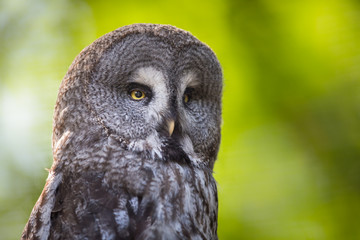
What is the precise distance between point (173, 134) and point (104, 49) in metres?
0.48

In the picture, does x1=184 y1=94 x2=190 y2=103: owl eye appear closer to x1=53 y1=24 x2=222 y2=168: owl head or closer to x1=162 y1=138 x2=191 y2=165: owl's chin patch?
x1=53 y1=24 x2=222 y2=168: owl head

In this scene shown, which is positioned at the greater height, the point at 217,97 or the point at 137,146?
the point at 217,97

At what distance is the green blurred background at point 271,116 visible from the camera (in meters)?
3.50

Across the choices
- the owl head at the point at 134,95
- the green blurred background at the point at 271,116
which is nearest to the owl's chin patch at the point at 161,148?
the owl head at the point at 134,95

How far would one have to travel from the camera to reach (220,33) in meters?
3.93

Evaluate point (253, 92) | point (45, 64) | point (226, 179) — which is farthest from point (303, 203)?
point (45, 64)

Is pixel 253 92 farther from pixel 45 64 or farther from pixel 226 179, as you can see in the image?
pixel 45 64

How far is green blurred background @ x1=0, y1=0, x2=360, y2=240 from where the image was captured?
350cm

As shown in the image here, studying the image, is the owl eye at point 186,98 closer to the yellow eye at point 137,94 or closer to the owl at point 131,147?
the owl at point 131,147

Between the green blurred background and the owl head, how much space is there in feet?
4.16

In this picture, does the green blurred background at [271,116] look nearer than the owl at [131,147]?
No

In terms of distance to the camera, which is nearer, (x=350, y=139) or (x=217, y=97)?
(x=217, y=97)

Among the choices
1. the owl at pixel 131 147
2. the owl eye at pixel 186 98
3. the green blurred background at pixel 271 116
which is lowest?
the owl at pixel 131 147

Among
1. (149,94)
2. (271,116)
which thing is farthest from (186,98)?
(271,116)
